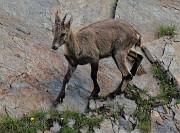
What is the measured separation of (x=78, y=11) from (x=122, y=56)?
2905mm

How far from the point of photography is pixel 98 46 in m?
10.7

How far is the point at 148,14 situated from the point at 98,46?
3.44 m

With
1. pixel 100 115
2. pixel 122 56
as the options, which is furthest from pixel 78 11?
pixel 100 115

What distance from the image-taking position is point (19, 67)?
35.8ft

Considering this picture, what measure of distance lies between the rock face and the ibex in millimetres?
1917

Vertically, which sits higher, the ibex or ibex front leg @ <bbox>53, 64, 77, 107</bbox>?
the ibex

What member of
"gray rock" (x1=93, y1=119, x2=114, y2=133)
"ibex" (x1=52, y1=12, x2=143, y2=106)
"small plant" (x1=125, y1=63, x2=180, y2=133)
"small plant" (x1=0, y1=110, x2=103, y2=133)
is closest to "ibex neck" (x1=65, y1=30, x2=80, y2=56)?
"ibex" (x1=52, y1=12, x2=143, y2=106)

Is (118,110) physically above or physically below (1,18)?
below

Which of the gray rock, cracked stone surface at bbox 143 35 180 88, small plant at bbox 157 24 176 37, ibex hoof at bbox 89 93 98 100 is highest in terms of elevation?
small plant at bbox 157 24 176 37

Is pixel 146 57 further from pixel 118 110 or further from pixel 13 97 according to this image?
pixel 13 97

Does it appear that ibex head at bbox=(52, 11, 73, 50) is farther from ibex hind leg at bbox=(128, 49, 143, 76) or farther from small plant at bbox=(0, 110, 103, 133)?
ibex hind leg at bbox=(128, 49, 143, 76)

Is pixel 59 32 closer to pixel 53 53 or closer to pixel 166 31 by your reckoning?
pixel 53 53

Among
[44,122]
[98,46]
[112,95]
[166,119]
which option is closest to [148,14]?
[98,46]

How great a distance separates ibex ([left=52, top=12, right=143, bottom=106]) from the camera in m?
10.3
